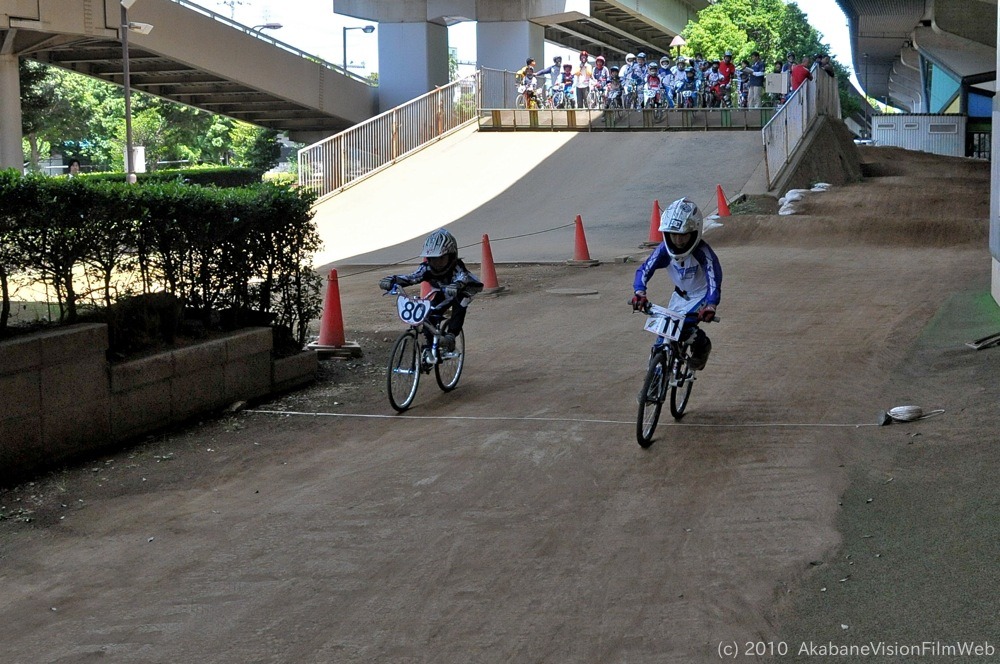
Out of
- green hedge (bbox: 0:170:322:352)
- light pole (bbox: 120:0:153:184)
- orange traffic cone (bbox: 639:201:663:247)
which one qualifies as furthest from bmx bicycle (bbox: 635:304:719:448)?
light pole (bbox: 120:0:153:184)

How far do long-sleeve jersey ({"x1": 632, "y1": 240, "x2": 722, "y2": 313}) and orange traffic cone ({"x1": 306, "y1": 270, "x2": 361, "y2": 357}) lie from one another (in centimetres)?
440

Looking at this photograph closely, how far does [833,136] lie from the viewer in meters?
34.3

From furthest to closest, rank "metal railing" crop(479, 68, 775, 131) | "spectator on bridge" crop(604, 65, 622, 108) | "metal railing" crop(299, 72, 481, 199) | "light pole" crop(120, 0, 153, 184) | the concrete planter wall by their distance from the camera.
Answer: "spectator on bridge" crop(604, 65, 622, 108) → "metal railing" crop(479, 68, 775, 131) → "metal railing" crop(299, 72, 481, 199) → "light pole" crop(120, 0, 153, 184) → the concrete planter wall

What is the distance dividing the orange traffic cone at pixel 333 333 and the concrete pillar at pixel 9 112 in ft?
78.5

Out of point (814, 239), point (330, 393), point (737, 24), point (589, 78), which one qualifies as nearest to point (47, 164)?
point (737, 24)

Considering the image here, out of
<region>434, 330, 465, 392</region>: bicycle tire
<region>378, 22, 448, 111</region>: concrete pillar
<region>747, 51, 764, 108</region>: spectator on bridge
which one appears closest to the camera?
<region>434, 330, 465, 392</region>: bicycle tire

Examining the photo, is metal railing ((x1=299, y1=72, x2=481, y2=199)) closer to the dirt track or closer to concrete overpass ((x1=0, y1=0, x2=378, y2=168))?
concrete overpass ((x1=0, y1=0, x2=378, y2=168))

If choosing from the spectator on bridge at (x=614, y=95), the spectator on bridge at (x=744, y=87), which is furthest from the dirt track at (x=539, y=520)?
the spectator on bridge at (x=614, y=95)

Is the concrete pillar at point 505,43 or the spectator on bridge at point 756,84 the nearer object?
the spectator on bridge at point 756,84

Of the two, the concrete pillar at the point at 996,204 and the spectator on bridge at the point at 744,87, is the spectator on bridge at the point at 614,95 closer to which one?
the spectator on bridge at the point at 744,87

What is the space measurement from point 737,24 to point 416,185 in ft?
162

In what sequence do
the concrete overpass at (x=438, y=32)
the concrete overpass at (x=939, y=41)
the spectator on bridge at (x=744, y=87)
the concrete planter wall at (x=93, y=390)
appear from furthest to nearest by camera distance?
the concrete overpass at (x=939, y=41), the concrete overpass at (x=438, y=32), the spectator on bridge at (x=744, y=87), the concrete planter wall at (x=93, y=390)

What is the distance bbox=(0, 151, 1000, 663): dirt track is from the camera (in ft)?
16.7

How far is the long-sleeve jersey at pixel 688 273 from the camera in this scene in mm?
8555
